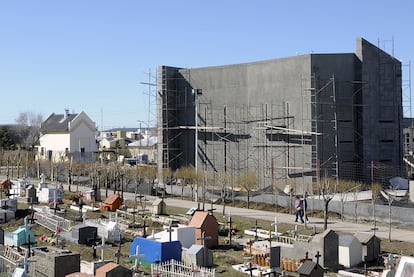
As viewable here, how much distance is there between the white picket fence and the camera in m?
18.4

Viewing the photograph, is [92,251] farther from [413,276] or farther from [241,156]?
[241,156]

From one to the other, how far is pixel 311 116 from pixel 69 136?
42544 millimetres

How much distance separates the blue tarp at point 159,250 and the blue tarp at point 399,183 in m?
25.4

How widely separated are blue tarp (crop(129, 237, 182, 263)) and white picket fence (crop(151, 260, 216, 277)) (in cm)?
50

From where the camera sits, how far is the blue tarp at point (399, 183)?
42625 mm

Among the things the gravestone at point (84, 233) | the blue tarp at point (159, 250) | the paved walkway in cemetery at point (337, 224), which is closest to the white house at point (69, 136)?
the paved walkway in cemetery at point (337, 224)

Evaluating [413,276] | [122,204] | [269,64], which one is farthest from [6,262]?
[269,64]

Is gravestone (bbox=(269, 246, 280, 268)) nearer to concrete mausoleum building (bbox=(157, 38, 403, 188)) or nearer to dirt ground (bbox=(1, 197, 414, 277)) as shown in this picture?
dirt ground (bbox=(1, 197, 414, 277))

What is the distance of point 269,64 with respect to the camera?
48656mm

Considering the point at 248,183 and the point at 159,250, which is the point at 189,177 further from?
the point at 159,250

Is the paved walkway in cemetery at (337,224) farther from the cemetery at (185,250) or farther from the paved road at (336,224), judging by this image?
the cemetery at (185,250)

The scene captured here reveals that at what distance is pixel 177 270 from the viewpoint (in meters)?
19.7

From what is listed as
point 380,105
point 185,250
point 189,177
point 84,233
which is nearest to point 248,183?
point 189,177

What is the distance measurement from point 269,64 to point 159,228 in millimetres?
22987
